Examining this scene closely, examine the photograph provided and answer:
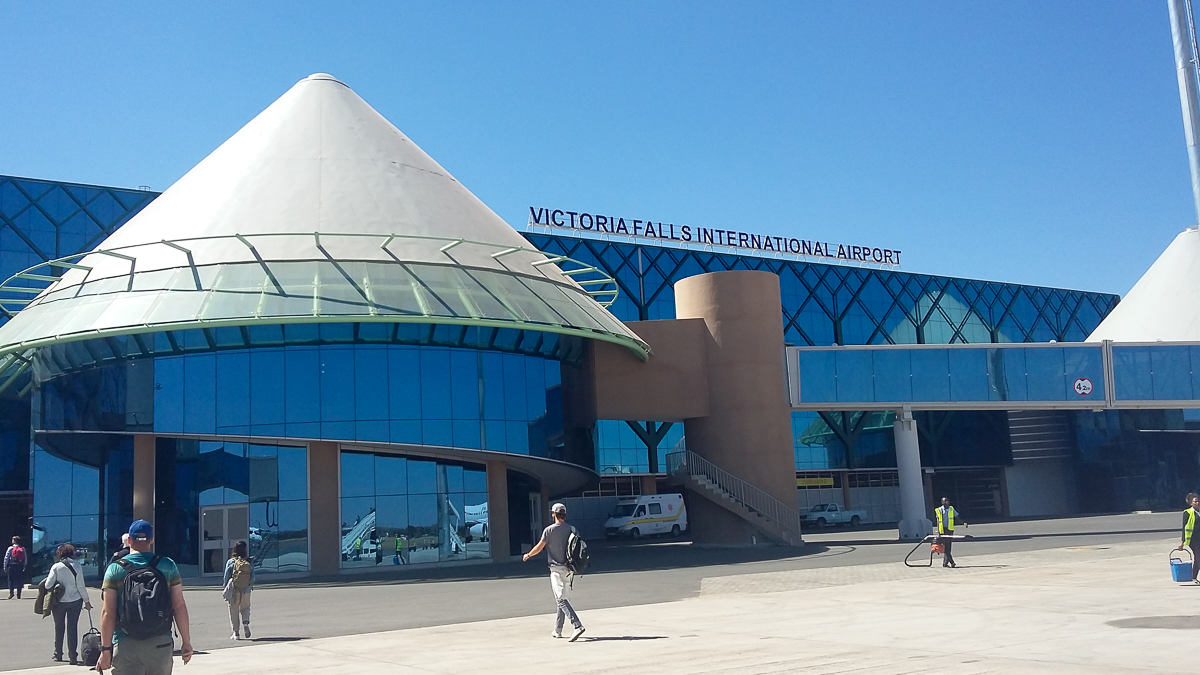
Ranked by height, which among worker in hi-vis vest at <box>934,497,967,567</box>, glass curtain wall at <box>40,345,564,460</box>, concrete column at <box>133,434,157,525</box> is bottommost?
worker in hi-vis vest at <box>934,497,967,567</box>

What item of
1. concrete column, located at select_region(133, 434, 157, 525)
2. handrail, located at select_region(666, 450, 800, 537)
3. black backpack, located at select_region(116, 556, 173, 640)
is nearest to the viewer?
black backpack, located at select_region(116, 556, 173, 640)

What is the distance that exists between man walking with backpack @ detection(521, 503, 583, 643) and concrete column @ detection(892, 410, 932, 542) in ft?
87.5

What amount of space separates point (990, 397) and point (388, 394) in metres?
23.6

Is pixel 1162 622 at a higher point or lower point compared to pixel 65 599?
lower

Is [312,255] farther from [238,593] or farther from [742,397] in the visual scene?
[742,397]

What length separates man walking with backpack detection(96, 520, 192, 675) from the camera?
25.0 ft

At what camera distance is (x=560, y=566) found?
1372 cm

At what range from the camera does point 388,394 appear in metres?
29.8

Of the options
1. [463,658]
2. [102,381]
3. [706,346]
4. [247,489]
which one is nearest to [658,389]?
[706,346]

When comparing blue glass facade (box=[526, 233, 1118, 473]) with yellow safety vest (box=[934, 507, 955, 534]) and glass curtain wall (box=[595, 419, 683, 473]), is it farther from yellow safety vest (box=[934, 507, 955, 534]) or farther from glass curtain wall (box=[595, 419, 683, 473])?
yellow safety vest (box=[934, 507, 955, 534])

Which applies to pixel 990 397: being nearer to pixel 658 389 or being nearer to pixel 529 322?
pixel 658 389

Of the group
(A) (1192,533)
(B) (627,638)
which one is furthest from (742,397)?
(B) (627,638)

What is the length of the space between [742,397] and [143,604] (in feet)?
103

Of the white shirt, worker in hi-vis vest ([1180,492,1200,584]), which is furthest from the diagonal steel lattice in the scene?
the white shirt
